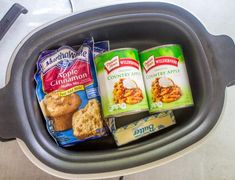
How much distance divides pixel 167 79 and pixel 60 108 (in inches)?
10.4

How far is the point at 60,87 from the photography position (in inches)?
31.0

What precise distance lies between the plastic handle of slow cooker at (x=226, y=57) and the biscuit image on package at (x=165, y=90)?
0.11 meters

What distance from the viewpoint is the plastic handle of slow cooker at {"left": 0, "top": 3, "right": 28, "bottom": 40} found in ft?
3.06

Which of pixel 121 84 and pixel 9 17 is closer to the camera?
pixel 121 84

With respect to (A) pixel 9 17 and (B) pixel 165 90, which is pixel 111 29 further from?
(A) pixel 9 17

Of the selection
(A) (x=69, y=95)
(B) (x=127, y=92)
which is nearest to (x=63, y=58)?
(A) (x=69, y=95)

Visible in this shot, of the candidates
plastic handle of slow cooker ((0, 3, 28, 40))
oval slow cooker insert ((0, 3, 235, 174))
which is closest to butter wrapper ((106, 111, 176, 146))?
oval slow cooker insert ((0, 3, 235, 174))

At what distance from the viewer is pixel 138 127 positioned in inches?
31.0

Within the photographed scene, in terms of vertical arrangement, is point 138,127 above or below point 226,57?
below

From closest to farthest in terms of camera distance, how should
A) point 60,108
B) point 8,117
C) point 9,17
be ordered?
point 8,117 → point 60,108 → point 9,17

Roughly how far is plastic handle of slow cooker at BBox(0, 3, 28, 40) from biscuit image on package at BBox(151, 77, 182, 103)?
1.55 ft

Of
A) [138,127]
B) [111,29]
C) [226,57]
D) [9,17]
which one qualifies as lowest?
[138,127]

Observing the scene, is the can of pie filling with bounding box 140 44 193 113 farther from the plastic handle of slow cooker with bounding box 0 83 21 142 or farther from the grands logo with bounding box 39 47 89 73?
the plastic handle of slow cooker with bounding box 0 83 21 142

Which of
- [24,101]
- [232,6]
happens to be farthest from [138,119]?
[232,6]
